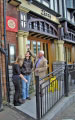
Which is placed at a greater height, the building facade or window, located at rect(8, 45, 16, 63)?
the building facade

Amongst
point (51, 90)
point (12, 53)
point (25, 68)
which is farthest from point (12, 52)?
point (51, 90)

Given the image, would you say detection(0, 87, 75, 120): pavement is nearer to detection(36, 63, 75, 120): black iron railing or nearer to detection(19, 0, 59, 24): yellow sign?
detection(36, 63, 75, 120): black iron railing

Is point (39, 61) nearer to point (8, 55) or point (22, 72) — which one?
point (22, 72)

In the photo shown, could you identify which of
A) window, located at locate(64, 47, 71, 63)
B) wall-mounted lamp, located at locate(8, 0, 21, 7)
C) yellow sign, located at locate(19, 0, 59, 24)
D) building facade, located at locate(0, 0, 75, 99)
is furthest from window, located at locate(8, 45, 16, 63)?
window, located at locate(64, 47, 71, 63)

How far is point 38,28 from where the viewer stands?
5523 mm

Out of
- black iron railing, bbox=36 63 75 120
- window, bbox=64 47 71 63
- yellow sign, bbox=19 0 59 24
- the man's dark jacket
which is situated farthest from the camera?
window, bbox=64 47 71 63

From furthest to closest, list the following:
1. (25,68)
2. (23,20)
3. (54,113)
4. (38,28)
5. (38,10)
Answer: (38,28) < (38,10) < (23,20) < (25,68) < (54,113)

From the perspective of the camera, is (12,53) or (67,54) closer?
(12,53)

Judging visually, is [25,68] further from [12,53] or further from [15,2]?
[15,2]

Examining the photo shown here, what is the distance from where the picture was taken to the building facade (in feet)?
13.9

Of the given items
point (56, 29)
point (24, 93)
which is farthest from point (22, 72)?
point (56, 29)

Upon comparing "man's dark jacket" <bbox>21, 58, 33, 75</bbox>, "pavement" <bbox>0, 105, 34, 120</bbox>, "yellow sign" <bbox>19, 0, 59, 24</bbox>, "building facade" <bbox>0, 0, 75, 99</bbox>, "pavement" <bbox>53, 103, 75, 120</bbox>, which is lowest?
"pavement" <bbox>53, 103, 75, 120</bbox>

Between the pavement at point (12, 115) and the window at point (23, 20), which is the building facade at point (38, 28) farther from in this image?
the pavement at point (12, 115)

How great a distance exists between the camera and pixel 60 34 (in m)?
6.93
